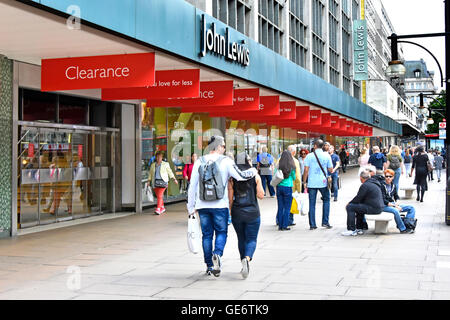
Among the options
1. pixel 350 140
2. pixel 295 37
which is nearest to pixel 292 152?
pixel 295 37

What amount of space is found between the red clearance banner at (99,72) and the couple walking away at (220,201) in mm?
3102

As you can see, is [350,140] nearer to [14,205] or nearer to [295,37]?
[295,37]

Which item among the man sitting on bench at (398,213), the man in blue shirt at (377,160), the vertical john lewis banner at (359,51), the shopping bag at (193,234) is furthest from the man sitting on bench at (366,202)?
the vertical john lewis banner at (359,51)

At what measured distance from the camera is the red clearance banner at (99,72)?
1014cm

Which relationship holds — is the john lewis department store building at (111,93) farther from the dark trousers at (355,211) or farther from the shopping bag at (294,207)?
the dark trousers at (355,211)

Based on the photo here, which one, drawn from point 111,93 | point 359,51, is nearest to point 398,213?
point 111,93

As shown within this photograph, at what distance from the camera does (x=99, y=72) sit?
34.3 feet

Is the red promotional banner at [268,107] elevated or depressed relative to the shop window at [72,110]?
elevated

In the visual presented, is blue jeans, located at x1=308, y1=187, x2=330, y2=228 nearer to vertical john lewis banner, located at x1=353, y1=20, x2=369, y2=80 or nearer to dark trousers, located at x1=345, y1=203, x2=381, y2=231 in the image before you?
dark trousers, located at x1=345, y1=203, x2=381, y2=231

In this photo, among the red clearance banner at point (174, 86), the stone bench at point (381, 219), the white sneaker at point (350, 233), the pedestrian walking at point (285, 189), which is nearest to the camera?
the stone bench at point (381, 219)

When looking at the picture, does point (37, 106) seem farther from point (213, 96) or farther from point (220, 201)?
point (220, 201)

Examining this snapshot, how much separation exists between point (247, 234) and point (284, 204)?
15.4ft

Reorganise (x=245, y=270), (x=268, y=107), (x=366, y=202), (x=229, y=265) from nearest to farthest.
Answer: (x=245, y=270)
(x=229, y=265)
(x=366, y=202)
(x=268, y=107)

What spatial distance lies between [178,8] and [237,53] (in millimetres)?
3025
